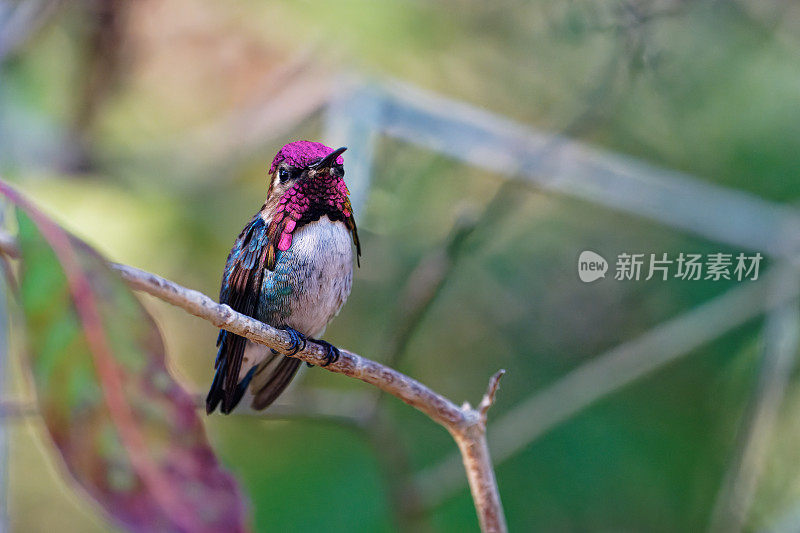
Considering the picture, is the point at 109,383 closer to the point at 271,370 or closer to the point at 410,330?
the point at 271,370

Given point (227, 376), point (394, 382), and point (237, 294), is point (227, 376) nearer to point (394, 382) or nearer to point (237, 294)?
point (237, 294)

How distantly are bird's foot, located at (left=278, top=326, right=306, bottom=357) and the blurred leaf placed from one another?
357mm

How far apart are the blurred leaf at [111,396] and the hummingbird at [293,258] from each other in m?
0.36

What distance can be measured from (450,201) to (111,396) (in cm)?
260

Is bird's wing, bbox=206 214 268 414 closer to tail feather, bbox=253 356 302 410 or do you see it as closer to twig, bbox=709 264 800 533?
tail feather, bbox=253 356 302 410

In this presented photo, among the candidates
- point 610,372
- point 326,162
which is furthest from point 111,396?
point 610,372

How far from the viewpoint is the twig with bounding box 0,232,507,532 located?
766 millimetres

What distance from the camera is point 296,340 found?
1041mm

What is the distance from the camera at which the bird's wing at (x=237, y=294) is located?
1035mm

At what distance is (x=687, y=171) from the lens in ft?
10.5

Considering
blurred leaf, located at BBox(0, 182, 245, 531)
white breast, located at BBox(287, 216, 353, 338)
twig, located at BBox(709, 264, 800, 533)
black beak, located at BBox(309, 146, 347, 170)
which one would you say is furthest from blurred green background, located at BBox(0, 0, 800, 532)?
blurred leaf, located at BBox(0, 182, 245, 531)

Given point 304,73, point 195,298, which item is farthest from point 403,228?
point 195,298

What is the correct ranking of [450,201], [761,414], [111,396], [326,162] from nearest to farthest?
[111,396] < [326,162] < [761,414] < [450,201]

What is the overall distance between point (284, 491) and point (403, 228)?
985 mm
